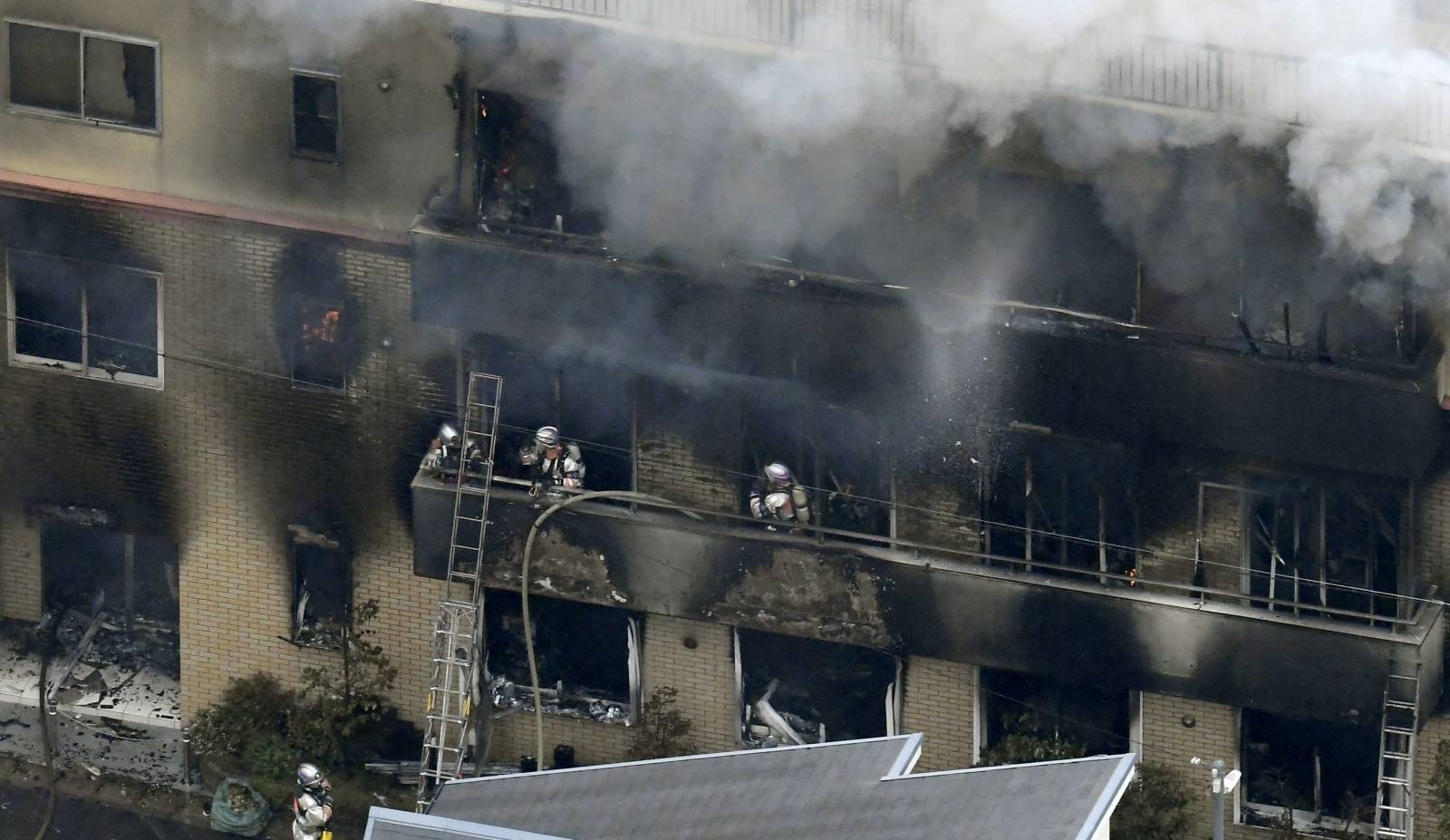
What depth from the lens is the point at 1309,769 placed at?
90.7 feet

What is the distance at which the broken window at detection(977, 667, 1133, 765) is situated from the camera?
27797 millimetres

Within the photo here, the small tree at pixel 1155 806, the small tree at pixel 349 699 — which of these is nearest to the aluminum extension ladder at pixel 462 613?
the small tree at pixel 349 699

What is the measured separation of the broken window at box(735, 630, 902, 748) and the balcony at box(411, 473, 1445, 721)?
559mm

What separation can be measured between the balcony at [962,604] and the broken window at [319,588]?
122 cm

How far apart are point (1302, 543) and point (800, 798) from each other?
541 cm

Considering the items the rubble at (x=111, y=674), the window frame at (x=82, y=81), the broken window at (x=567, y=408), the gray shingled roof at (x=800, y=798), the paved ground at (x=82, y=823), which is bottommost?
the paved ground at (x=82, y=823)

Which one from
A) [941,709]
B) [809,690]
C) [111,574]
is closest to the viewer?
[941,709]

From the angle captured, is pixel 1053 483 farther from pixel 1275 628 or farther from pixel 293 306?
pixel 293 306

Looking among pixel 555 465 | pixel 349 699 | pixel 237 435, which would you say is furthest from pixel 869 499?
pixel 237 435

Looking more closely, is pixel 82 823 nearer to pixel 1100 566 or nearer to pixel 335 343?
pixel 335 343

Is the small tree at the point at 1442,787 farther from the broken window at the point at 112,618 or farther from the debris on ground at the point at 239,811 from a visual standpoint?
the broken window at the point at 112,618

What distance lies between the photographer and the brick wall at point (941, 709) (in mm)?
28078

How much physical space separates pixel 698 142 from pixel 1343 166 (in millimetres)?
5394

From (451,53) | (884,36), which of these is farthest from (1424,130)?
(451,53)
